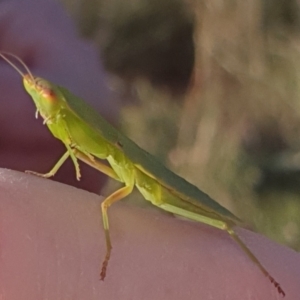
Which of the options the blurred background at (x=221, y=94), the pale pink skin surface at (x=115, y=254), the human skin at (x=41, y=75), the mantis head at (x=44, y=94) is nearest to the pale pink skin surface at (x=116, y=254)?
the pale pink skin surface at (x=115, y=254)

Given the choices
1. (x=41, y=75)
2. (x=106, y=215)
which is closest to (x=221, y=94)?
(x=41, y=75)

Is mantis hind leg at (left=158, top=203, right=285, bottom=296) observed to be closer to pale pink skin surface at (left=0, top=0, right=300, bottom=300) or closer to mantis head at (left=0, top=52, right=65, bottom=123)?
pale pink skin surface at (left=0, top=0, right=300, bottom=300)

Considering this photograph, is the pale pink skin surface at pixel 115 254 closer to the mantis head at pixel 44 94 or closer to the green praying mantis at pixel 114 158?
the green praying mantis at pixel 114 158

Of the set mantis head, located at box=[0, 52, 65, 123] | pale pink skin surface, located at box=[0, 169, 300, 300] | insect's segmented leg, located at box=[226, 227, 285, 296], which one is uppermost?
mantis head, located at box=[0, 52, 65, 123]

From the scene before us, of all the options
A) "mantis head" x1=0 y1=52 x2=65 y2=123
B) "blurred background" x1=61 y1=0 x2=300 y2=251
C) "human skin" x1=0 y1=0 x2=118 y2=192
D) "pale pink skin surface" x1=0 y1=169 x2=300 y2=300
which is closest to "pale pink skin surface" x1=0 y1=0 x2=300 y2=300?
"pale pink skin surface" x1=0 y1=169 x2=300 y2=300

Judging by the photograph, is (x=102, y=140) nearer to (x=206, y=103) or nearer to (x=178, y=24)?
(x=206, y=103)

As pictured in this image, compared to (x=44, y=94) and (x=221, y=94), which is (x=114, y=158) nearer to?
(x=44, y=94)
